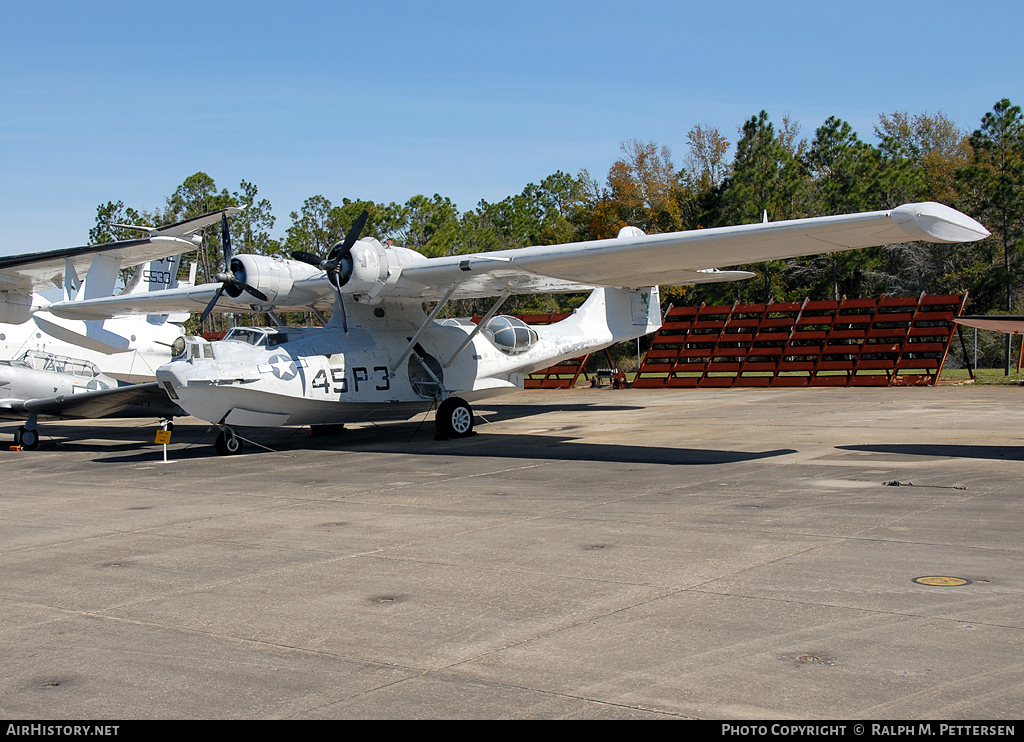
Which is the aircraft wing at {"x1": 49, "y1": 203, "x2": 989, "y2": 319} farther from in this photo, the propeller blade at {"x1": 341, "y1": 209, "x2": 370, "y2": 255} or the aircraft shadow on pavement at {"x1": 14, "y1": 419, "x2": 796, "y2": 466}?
the aircraft shadow on pavement at {"x1": 14, "y1": 419, "x2": 796, "y2": 466}

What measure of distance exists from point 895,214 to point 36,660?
9.87 meters

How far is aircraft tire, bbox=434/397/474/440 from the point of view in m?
18.0

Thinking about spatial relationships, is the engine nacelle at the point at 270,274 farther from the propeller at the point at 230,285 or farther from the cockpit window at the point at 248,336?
the cockpit window at the point at 248,336

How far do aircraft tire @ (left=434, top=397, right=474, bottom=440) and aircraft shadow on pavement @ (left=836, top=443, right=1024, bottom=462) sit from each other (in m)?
7.25

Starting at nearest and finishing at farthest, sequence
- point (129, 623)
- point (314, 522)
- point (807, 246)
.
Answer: point (129, 623), point (314, 522), point (807, 246)

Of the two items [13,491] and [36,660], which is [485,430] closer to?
[13,491]

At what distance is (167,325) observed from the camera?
27516 mm

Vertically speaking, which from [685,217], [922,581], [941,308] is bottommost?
[922,581]

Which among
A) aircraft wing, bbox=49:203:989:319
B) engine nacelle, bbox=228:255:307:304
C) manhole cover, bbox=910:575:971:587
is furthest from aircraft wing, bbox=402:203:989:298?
manhole cover, bbox=910:575:971:587

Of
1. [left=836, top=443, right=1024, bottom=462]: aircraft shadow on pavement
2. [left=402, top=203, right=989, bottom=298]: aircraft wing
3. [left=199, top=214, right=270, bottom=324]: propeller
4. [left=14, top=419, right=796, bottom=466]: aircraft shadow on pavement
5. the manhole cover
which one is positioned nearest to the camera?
the manhole cover

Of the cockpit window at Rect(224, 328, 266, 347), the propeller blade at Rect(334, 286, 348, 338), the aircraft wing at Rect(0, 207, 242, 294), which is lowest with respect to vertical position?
the cockpit window at Rect(224, 328, 266, 347)

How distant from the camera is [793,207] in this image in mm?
45406

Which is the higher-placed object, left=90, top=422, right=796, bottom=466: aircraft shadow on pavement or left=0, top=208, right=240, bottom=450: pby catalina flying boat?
left=0, top=208, right=240, bottom=450: pby catalina flying boat
